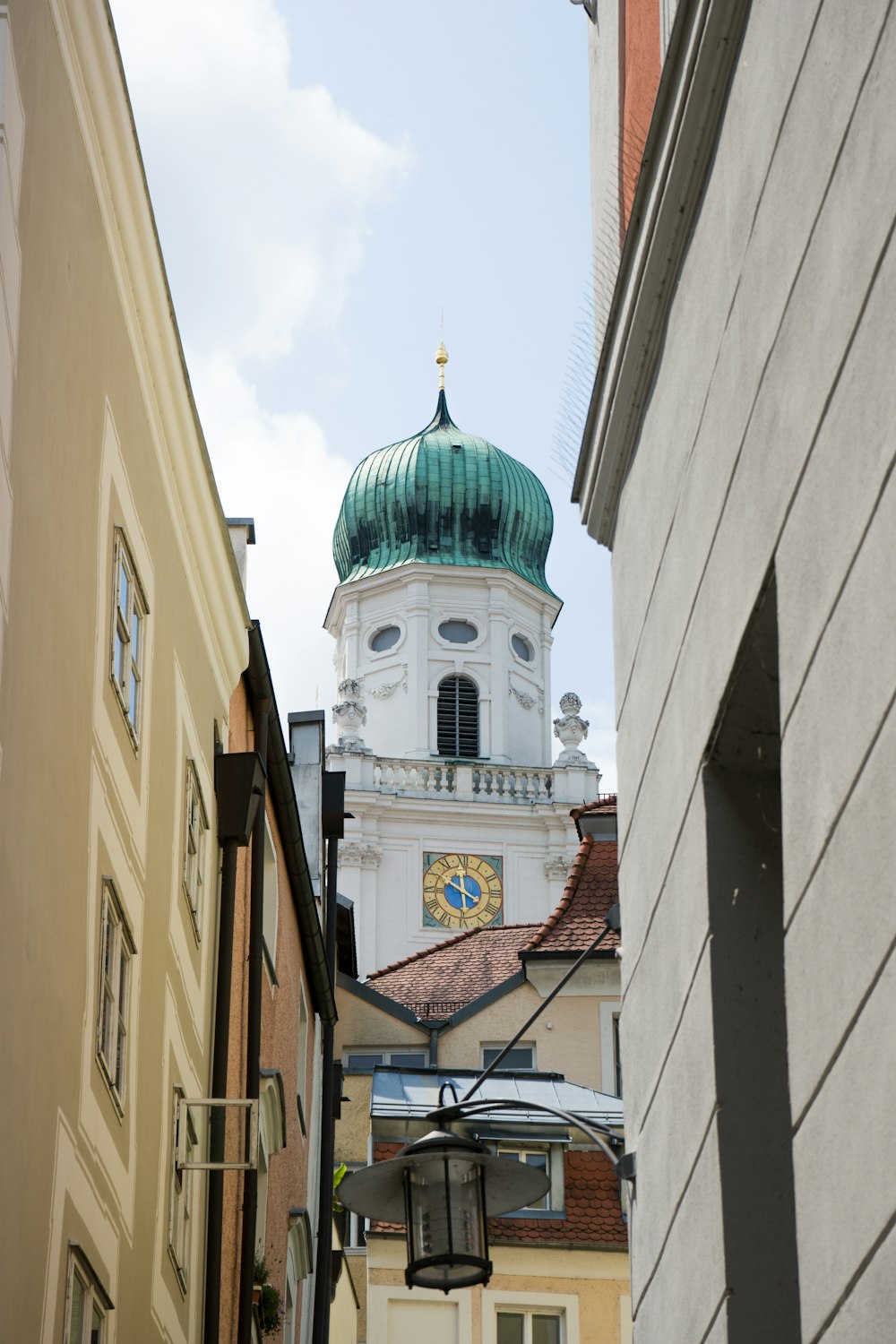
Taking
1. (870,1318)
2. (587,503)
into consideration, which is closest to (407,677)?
(587,503)

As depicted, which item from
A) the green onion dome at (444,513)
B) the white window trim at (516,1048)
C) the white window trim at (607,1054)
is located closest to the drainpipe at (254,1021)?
the white window trim at (516,1048)

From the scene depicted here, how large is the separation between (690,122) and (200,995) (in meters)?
A: 7.04

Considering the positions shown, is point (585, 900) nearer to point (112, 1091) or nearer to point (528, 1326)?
point (528, 1326)

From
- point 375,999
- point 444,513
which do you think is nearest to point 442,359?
point 444,513

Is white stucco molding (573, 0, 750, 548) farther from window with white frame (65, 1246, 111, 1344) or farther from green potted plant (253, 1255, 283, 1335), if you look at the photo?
green potted plant (253, 1255, 283, 1335)

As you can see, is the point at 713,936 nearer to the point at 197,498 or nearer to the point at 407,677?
the point at 197,498

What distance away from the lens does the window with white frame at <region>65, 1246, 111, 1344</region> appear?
30.3 feet

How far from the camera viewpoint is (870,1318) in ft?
18.5

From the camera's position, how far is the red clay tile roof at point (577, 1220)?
23609mm

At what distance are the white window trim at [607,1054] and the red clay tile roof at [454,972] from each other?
22.2ft

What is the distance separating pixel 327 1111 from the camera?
76.0 feet

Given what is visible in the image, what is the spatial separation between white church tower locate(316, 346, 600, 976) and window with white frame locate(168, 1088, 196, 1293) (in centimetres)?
5072

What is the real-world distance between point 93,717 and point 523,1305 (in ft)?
48.8

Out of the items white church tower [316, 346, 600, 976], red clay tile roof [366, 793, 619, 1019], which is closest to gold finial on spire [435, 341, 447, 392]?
white church tower [316, 346, 600, 976]
